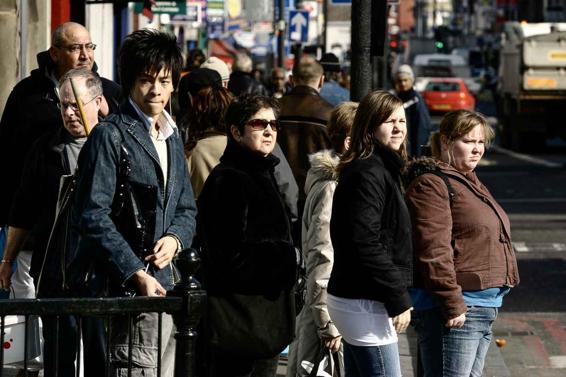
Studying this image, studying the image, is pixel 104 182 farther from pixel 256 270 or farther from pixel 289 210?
pixel 289 210

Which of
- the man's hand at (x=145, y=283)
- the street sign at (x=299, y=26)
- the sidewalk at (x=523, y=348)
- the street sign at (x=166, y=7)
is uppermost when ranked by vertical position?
the street sign at (x=166, y=7)

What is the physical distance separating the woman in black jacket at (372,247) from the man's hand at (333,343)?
3.78 feet

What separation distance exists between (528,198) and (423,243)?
666 inches

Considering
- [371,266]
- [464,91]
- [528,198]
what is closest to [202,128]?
[371,266]

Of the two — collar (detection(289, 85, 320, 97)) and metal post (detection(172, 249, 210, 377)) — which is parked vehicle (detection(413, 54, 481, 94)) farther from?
metal post (detection(172, 249, 210, 377))

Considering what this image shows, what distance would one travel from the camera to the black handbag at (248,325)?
236 inches

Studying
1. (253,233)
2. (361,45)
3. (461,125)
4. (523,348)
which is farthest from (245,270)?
(523,348)

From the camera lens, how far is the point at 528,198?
74.2 feet

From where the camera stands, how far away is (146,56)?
5449 mm

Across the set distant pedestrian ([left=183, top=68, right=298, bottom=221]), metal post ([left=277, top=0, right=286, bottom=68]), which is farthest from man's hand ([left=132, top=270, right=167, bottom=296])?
metal post ([left=277, top=0, right=286, bottom=68])

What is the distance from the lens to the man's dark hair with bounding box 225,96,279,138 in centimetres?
641

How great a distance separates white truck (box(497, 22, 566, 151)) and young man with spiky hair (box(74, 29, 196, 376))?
29160mm

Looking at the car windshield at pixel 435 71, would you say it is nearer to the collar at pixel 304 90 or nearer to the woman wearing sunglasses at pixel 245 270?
the collar at pixel 304 90

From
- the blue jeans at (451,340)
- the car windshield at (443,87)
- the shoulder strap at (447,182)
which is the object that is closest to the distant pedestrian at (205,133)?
the shoulder strap at (447,182)
